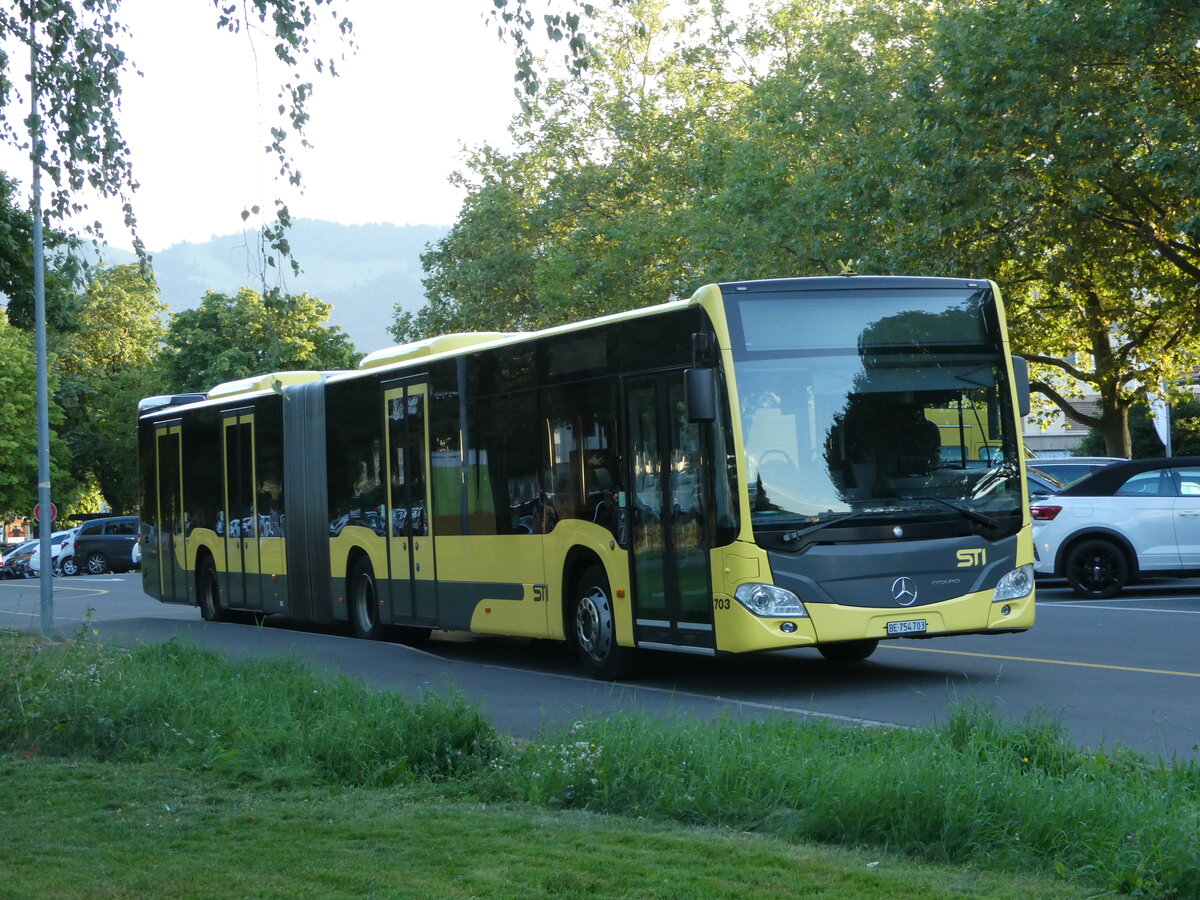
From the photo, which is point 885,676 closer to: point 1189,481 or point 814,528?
point 814,528

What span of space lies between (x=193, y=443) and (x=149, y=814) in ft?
52.9

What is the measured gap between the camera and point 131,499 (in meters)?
86.1

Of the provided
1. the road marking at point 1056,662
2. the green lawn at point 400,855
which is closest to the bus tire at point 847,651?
the road marking at point 1056,662

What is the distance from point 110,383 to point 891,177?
5922cm

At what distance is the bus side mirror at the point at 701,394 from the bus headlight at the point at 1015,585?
2.63 meters

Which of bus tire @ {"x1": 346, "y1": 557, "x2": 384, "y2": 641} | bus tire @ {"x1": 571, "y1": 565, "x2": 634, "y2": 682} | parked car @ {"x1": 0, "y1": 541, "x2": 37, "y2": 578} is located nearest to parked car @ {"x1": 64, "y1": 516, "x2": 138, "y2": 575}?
parked car @ {"x1": 0, "y1": 541, "x2": 37, "y2": 578}

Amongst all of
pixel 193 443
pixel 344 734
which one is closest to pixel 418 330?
pixel 193 443

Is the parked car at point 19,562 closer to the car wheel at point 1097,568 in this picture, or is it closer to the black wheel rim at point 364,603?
the black wheel rim at point 364,603

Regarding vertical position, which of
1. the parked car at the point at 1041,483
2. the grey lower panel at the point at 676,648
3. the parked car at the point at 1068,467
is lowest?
the grey lower panel at the point at 676,648

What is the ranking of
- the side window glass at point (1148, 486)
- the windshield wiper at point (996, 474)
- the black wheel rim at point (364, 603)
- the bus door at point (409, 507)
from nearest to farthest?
the windshield wiper at point (996, 474) < the bus door at point (409, 507) < the black wheel rim at point (364, 603) < the side window glass at point (1148, 486)

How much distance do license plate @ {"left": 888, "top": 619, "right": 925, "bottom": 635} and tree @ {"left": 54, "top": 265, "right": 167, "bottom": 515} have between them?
70.6 meters

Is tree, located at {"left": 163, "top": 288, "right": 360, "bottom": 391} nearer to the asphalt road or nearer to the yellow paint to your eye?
the yellow paint

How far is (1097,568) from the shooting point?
2153 centimetres

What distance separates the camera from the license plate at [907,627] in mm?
12109
